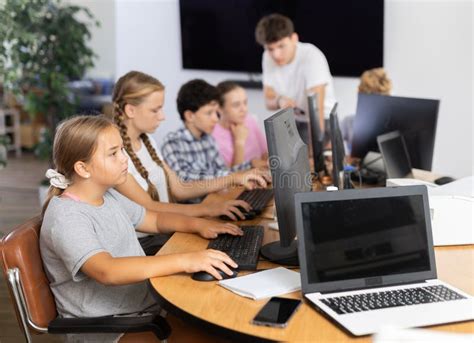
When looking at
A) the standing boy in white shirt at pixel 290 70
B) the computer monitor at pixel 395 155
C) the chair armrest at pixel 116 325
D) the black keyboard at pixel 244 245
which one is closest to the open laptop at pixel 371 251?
the black keyboard at pixel 244 245

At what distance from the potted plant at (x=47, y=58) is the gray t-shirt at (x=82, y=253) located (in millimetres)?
2934

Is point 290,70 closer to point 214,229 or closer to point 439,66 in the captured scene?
point 439,66

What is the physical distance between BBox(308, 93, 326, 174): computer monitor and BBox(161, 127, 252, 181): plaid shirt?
0.56m

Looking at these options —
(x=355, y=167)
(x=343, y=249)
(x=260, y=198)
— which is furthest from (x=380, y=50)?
(x=343, y=249)

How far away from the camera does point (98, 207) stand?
6.24 ft

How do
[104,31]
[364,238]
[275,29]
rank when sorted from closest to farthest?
1. [364,238]
2. [275,29]
3. [104,31]

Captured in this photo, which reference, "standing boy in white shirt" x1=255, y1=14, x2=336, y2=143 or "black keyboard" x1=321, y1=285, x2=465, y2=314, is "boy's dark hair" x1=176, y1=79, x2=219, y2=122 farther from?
"black keyboard" x1=321, y1=285, x2=465, y2=314

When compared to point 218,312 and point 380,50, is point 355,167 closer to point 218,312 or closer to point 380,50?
point 218,312

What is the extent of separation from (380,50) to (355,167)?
2.02 meters

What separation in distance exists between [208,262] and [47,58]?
12.4 ft

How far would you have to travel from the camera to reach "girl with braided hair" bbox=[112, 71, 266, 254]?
7.90ft

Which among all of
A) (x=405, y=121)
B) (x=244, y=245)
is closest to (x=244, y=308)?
(x=244, y=245)

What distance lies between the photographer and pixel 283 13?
5.20 m

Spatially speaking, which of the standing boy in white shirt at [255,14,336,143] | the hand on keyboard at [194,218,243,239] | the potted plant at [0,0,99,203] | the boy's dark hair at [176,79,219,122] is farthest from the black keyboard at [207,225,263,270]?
the potted plant at [0,0,99,203]
